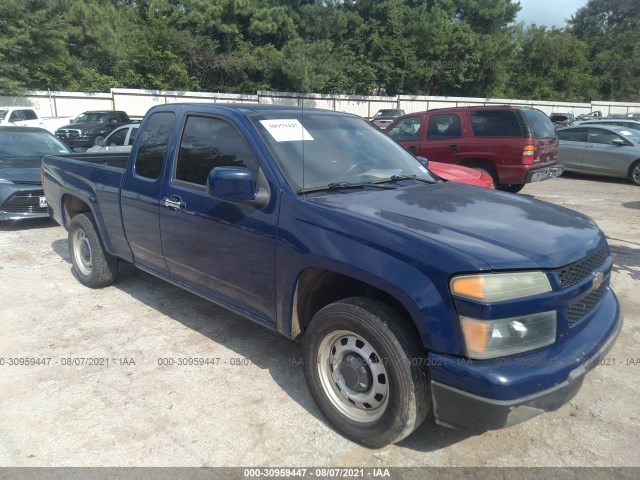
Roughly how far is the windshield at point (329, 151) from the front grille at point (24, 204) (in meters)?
5.73

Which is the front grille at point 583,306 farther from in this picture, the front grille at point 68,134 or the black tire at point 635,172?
the front grille at point 68,134

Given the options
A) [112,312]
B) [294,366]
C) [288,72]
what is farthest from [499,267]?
[288,72]

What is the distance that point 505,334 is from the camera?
231 cm

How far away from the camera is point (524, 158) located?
8.99 m

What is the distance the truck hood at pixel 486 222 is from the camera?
2451 mm

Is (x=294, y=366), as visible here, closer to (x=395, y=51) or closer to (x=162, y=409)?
(x=162, y=409)

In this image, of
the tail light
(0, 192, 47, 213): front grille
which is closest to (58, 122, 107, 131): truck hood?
(0, 192, 47, 213): front grille

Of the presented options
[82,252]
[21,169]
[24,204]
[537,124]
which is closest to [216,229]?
[82,252]

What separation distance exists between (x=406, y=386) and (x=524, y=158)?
25.1 ft

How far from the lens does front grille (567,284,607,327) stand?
8.39 feet

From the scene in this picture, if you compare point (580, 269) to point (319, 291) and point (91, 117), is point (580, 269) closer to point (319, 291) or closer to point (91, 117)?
point (319, 291)

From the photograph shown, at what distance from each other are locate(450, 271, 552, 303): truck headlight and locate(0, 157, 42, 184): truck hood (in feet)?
24.7

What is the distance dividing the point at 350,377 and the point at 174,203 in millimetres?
1948

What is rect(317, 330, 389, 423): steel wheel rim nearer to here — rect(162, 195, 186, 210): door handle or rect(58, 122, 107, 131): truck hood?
rect(162, 195, 186, 210): door handle
